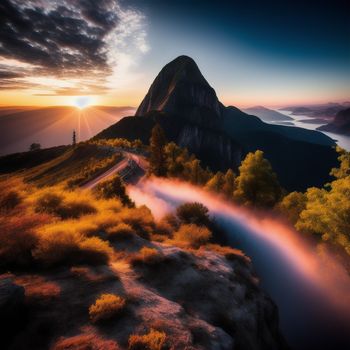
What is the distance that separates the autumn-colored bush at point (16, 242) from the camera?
877 centimetres

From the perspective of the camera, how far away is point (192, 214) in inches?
827

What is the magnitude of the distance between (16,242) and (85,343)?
198 inches

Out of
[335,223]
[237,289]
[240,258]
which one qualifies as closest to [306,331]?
[335,223]

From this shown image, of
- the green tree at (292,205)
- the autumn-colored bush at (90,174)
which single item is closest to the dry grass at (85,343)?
the green tree at (292,205)

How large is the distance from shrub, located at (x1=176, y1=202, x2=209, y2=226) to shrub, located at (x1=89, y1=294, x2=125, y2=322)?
13021 mm

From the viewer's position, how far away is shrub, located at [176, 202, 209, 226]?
2032cm

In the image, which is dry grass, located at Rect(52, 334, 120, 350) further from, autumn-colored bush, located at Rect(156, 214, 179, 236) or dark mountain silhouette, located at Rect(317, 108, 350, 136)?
dark mountain silhouette, located at Rect(317, 108, 350, 136)

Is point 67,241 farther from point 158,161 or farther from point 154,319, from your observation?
point 158,161

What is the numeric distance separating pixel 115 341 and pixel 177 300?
306 centimetres

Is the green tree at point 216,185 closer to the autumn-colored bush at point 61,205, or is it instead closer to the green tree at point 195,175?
the green tree at point 195,175

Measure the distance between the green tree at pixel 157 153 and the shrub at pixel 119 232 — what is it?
31418mm

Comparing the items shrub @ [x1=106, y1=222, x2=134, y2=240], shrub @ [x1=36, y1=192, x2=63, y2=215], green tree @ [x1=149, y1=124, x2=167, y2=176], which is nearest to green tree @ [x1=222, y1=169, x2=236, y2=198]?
green tree @ [x1=149, y1=124, x2=167, y2=176]

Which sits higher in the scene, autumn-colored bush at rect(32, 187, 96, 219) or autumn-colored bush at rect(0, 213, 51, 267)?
autumn-colored bush at rect(0, 213, 51, 267)

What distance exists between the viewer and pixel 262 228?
3231 cm
